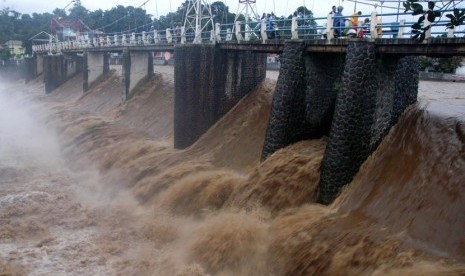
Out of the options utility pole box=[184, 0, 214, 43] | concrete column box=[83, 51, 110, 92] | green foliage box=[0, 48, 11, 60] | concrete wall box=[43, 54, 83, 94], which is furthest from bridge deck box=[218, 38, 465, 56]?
green foliage box=[0, 48, 11, 60]

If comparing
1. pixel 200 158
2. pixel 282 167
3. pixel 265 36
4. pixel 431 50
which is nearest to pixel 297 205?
pixel 282 167

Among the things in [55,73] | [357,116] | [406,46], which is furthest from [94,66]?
[406,46]

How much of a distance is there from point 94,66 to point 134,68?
7839mm

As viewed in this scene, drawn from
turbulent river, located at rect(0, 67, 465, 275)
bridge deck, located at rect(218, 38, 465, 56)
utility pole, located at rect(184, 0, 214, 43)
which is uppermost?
utility pole, located at rect(184, 0, 214, 43)

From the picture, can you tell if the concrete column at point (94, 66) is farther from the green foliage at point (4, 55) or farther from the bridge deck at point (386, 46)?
the green foliage at point (4, 55)

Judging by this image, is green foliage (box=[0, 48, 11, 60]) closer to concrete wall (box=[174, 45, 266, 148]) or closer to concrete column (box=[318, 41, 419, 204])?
concrete wall (box=[174, 45, 266, 148])

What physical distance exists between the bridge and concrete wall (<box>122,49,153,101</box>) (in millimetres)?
9015

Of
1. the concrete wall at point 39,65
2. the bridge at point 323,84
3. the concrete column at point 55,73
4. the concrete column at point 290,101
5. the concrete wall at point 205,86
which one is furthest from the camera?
the concrete wall at point 39,65

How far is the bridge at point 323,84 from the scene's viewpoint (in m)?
10.8

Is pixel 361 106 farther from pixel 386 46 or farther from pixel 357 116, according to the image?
pixel 386 46

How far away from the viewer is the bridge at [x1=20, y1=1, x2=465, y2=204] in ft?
35.5

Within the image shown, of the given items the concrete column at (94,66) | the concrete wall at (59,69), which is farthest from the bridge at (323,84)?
the concrete wall at (59,69)

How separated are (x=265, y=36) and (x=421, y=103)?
5692 millimetres

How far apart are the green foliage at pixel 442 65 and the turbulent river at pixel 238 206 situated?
15.1 metres
